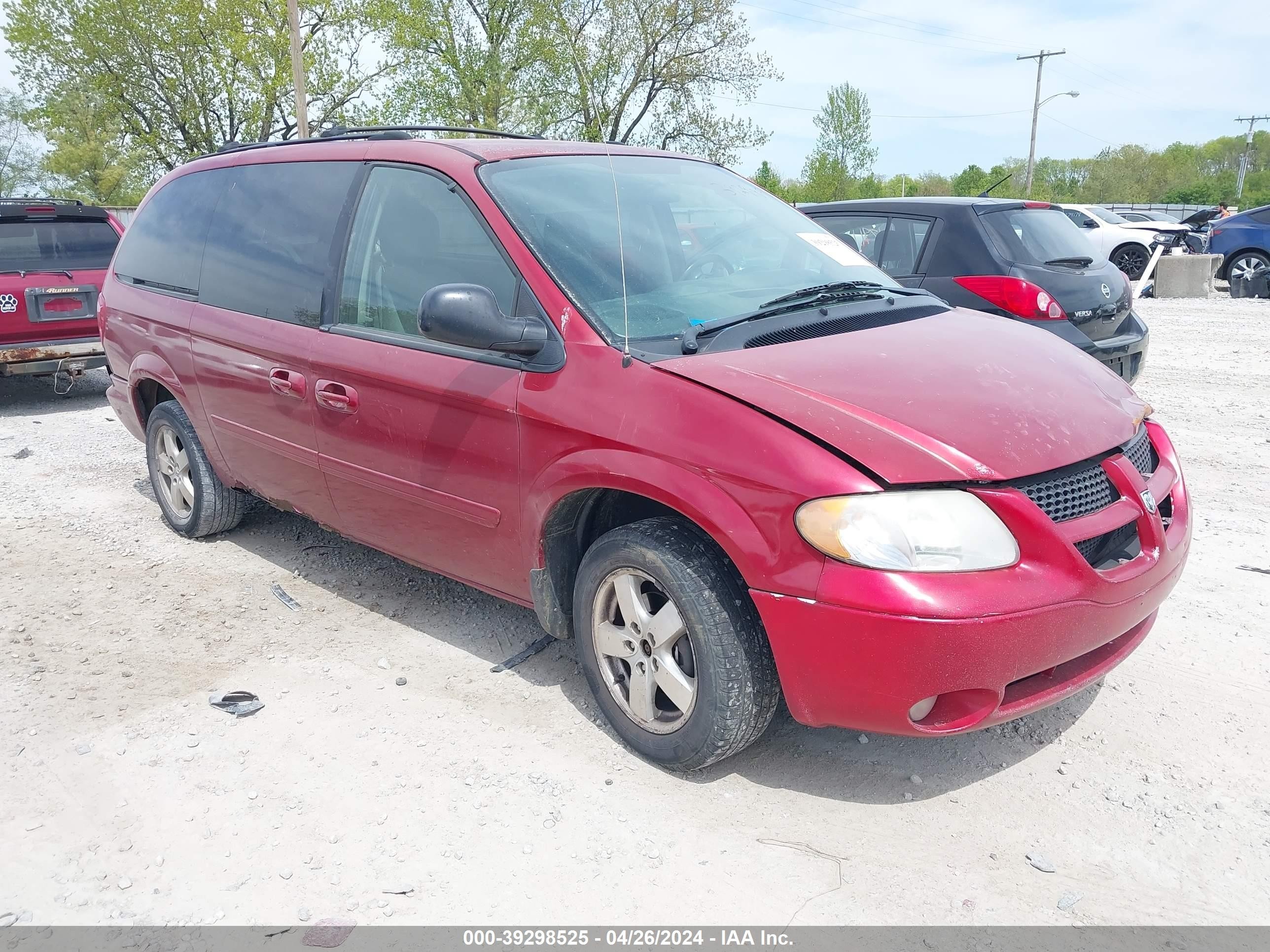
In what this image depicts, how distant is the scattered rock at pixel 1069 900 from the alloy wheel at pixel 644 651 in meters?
1.04

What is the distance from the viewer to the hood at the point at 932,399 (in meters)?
2.46

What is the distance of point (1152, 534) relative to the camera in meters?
2.75

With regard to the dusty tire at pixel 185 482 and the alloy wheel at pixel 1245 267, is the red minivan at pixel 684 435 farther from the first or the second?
the alloy wheel at pixel 1245 267

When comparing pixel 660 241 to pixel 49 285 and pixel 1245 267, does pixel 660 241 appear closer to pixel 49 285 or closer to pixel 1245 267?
pixel 49 285

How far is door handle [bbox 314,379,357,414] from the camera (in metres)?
3.58

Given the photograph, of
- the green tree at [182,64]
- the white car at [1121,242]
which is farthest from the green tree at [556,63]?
the white car at [1121,242]

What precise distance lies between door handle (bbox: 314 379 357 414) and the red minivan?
0.02 metres

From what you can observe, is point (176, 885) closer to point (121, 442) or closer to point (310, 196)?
point (310, 196)

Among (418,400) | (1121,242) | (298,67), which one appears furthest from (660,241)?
(298,67)

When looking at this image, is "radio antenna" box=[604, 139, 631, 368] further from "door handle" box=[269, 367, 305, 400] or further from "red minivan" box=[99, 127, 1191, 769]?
"door handle" box=[269, 367, 305, 400]

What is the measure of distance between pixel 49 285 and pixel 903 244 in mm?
7072

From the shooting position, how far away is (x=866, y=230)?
6957mm
